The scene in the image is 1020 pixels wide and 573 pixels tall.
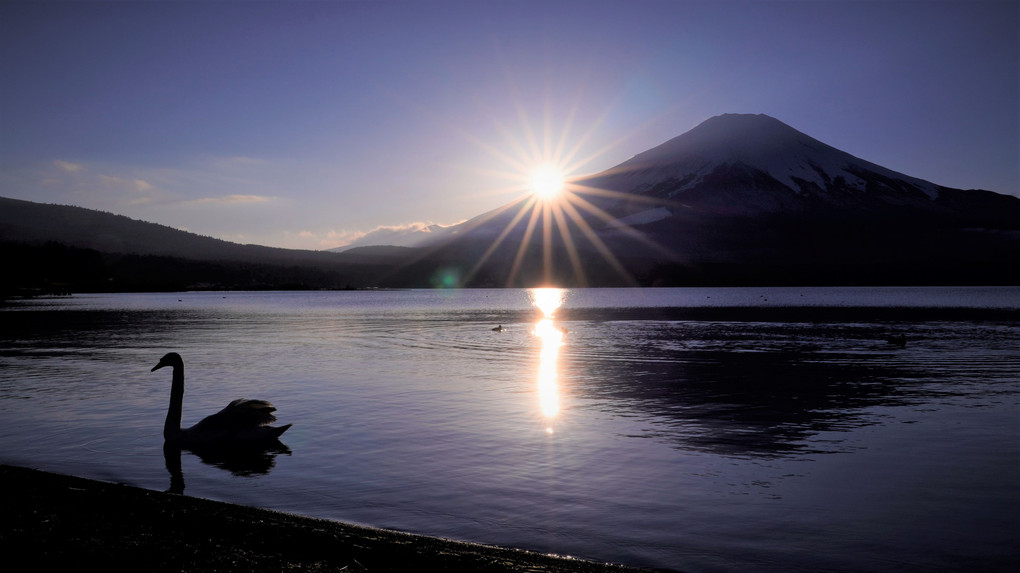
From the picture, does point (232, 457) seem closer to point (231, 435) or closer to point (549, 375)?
point (231, 435)

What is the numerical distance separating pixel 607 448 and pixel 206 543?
366 inches

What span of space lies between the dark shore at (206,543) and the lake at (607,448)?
1.20 metres

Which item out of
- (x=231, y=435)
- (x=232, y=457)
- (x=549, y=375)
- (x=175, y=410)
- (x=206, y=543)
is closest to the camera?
(x=206, y=543)

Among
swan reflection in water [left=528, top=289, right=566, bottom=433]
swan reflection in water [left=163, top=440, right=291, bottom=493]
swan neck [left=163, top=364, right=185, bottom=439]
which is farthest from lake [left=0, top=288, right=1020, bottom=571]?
swan neck [left=163, top=364, right=185, bottom=439]

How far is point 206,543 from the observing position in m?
8.44

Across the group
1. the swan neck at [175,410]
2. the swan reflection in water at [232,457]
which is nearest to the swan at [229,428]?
the swan neck at [175,410]

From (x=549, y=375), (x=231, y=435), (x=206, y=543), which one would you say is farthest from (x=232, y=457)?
(x=549, y=375)

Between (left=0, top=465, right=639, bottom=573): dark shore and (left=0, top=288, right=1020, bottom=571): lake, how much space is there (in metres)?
1.20

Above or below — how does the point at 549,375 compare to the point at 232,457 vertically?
above

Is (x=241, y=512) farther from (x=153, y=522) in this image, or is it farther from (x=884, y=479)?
(x=884, y=479)

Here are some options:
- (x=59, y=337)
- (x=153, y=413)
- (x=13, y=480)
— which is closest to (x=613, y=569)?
(x=13, y=480)

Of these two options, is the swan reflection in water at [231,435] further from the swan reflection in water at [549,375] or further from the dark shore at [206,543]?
the swan reflection in water at [549,375]

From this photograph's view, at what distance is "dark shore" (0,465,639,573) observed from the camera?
7.78 m

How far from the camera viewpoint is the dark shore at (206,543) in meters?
7.78
